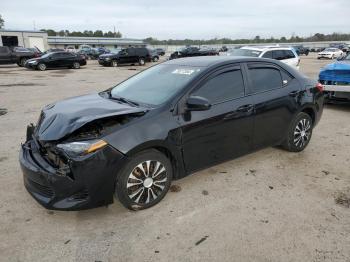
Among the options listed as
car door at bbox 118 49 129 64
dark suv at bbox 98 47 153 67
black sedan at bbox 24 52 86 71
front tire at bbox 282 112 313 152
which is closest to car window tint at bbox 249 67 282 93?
front tire at bbox 282 112 313 152

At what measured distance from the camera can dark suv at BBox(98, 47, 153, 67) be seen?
2688 centimetres

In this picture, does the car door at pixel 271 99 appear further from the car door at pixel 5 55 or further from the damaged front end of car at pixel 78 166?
the car door at pixel 5 55

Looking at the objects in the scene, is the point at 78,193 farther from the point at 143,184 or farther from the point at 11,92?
the point at 11,92

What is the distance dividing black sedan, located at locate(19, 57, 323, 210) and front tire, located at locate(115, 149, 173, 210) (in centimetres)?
1

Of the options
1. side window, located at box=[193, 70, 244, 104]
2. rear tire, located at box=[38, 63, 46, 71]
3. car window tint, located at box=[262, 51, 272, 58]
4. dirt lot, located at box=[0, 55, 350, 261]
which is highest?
car window tint, located at box=[262, 51, 272, 58]

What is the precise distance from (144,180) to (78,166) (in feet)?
2.51

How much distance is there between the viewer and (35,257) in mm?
2830

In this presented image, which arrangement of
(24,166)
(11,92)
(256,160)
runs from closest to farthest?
1. (24,166)
2. (256,160)
3. (11,92)

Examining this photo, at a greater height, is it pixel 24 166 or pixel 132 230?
pixel 24 166

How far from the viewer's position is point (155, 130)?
3.44 m

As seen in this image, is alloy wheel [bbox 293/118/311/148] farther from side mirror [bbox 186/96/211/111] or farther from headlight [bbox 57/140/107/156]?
headlight [bbox 57/140/107/156]

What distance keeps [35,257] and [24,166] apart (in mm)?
1037

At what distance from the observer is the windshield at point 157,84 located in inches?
153

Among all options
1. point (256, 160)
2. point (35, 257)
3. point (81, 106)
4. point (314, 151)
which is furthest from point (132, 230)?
point (314, 151)
